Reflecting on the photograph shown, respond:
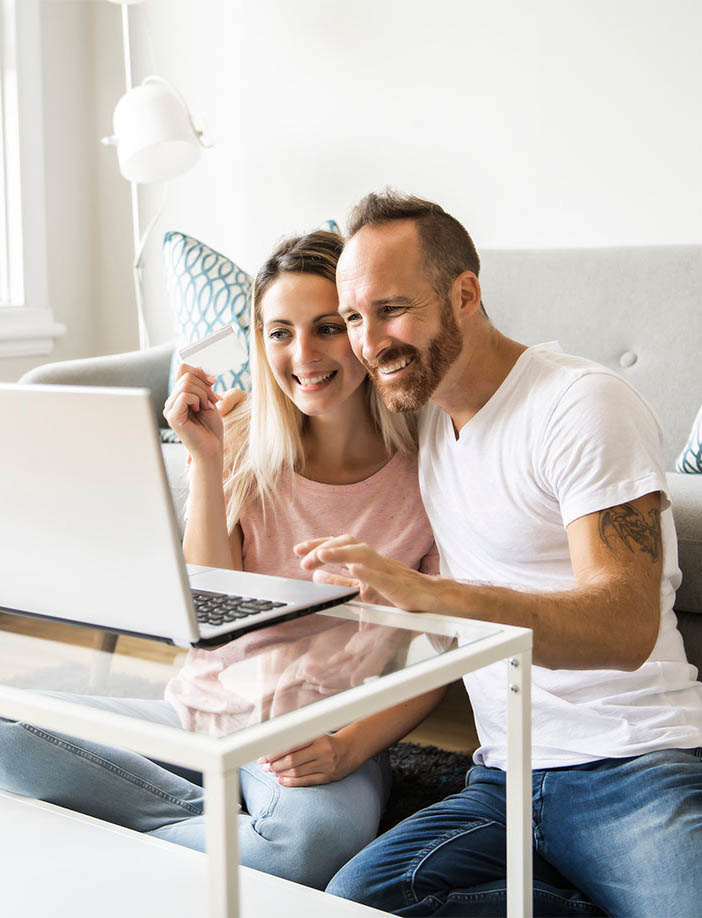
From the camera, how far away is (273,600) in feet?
3.13

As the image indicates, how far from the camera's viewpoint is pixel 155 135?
2.90 metres

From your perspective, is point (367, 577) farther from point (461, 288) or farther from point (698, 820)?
point (461, 288)

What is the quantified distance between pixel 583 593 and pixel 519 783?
0.83 feet

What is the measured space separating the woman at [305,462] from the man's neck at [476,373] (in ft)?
0.54

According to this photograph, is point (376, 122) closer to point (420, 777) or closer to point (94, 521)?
point (420, 777)

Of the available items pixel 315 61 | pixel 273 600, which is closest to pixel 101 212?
pixel 315 61

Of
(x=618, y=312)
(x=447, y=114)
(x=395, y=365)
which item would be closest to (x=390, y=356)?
(x=395, y=365)

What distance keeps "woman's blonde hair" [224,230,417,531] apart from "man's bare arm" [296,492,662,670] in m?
0.43

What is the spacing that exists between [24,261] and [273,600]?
8.95 feet

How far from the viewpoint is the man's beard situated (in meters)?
1.31

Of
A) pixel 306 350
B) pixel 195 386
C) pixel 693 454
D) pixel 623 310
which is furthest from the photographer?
pixel 623 310

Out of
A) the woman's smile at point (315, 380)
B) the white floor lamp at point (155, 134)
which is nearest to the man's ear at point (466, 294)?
the woman's smile at point (315, 380)

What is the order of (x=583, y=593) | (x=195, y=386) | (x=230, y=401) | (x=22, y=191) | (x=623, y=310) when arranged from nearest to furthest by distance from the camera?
(x=583, y=593), (x=195, y=386), (x=230, y=401), (x=623, y=310), (x=22, y=191)

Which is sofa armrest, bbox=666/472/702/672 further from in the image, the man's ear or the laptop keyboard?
the laptop keyboard
